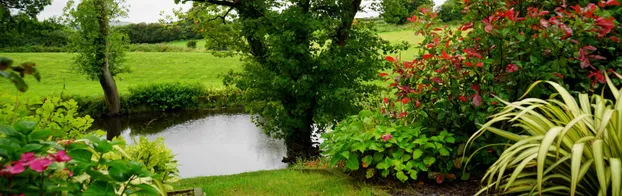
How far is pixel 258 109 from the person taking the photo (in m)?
9.65

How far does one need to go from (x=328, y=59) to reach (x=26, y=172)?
7.26 metres

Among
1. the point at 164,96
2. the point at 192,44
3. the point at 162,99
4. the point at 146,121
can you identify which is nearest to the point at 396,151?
the point at 146,121

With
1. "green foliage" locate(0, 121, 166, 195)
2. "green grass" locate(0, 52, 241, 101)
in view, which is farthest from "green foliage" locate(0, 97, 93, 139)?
"green grass" locate(0, 52, 241, 101)

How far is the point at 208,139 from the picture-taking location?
14039 mm

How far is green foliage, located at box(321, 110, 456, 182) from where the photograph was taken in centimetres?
367

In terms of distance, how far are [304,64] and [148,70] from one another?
69.2ft

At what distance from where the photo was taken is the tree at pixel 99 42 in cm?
1598

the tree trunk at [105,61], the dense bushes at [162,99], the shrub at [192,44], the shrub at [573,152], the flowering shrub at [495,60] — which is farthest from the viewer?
the shrub at [192,44]

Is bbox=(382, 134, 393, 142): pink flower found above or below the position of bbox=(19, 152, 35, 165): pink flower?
below

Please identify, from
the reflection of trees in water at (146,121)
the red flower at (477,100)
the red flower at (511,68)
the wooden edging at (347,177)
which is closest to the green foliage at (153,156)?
the wooden edging at (347,177)

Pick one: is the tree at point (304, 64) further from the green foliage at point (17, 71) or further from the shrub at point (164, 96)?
the shrub at point (164, 96)

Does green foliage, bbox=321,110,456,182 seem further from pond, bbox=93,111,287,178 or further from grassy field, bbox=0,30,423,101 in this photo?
grassy field, bbox=0,30,423,101

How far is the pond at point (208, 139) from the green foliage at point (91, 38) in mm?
1963

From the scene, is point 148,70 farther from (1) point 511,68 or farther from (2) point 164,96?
(1) point 511,68
